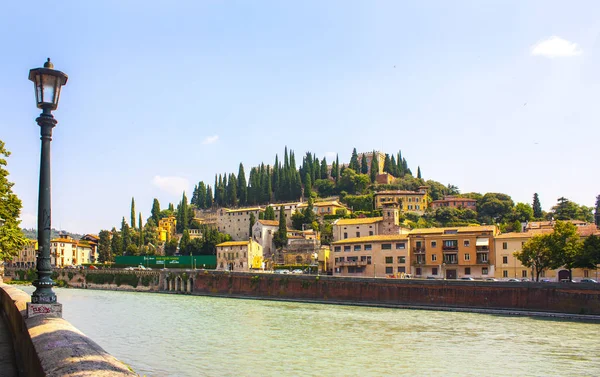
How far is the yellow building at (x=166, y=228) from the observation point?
129000 mm

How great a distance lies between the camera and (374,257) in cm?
6325

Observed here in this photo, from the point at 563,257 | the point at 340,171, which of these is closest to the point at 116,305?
the point at 563,257

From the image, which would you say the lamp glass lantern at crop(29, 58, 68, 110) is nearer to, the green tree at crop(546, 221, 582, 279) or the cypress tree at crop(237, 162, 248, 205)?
the green tree at crop(546, 221, 582, 279)

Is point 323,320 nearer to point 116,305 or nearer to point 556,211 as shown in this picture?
point 116,305

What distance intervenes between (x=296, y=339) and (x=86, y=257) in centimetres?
11269

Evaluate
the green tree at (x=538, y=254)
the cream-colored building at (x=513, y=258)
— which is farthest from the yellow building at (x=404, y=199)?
the green tree at (x=538, y=254)

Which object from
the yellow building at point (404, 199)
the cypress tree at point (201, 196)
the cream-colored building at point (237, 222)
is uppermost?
the cypress tree at point (201, 196)

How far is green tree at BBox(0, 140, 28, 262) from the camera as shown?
969 inches

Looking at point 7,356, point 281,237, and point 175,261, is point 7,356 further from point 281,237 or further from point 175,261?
point 281,237

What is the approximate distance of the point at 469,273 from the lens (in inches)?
2291

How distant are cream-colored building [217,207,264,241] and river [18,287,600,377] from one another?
71804 millimetres

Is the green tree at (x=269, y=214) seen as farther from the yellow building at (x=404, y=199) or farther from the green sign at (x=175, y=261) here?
the yellow building at (x=404, y=199)

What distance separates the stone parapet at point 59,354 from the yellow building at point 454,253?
53734 mm

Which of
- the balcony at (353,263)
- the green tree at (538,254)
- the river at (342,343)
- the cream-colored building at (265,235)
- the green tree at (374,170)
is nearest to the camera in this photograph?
the river at (342,343)
